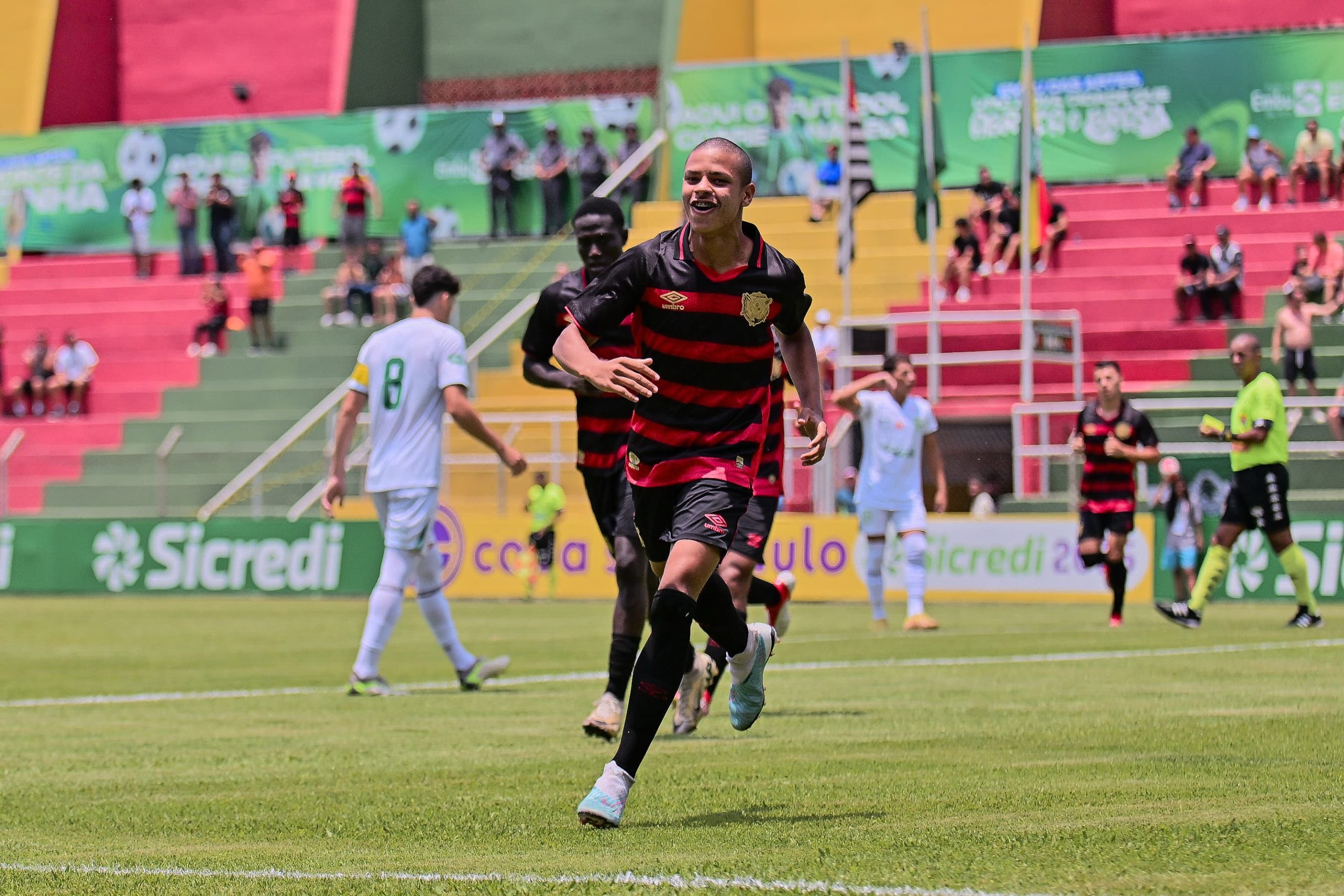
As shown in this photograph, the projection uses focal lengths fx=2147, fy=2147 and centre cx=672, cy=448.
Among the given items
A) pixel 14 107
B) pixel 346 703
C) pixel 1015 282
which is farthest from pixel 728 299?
pixel 14 107

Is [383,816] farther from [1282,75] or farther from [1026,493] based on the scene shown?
[1282,75]

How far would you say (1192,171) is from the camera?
34406 millimetres

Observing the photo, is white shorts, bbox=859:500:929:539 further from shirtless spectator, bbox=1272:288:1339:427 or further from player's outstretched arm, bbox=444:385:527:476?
shirtless spectator, bbox=1272:288:1339:427

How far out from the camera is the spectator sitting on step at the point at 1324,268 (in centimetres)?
3008

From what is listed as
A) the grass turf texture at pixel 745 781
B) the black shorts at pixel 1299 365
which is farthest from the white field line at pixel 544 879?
the black shorts at pixel 1299 365

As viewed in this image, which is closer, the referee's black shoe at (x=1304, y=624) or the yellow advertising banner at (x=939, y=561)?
the referee's black shoe at (x=1304, y=624)

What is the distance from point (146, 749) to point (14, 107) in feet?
125

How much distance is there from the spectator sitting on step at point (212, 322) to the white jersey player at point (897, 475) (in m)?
20.8

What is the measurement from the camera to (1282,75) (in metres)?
34.8

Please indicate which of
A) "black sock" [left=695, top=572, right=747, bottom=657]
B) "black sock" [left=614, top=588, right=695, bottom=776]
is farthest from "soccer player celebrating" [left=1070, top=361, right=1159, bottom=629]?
"black sock" [left=614, top=588, right=695, bottom=776]

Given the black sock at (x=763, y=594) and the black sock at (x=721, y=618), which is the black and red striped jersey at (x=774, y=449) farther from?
the black sock at (x=721, y=618)

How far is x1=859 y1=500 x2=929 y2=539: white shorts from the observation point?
19.2 meters

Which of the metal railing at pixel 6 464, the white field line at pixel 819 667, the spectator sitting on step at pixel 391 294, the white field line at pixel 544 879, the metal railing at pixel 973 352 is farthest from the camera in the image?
the spectator sitting on step at pixel 391 294

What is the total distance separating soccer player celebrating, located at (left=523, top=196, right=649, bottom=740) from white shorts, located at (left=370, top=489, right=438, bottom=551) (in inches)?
75.7
